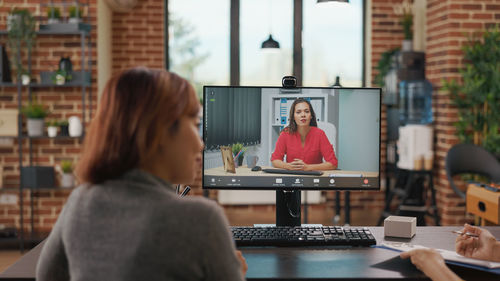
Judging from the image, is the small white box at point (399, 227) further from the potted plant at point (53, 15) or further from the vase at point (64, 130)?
the potted plant at point (53, 15)

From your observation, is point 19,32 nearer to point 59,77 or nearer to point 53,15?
point 53,15

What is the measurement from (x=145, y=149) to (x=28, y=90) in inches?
158

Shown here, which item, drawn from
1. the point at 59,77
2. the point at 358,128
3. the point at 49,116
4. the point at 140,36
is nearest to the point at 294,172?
the point at 358,128

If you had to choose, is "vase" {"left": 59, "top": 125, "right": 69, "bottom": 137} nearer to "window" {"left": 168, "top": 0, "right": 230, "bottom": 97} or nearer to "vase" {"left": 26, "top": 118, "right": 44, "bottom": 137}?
"vase" {"left": 26, "top": 118, "right": 44, "bottom": 137}

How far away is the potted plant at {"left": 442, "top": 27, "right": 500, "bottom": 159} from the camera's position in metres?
4.23

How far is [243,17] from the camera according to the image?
584 centimetres

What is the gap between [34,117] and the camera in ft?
14.5

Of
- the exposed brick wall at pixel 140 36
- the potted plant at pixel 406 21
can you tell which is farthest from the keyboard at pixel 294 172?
the exposed brick wall at pixel 140 36

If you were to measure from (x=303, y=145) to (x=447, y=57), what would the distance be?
3179 millimetres

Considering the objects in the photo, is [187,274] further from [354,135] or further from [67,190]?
[67,190]

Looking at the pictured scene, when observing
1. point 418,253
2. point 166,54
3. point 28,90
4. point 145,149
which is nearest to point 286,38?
point 166,54

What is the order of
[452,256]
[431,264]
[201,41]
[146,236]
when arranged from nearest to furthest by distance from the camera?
[146,236]
[431,264]
[452,256]
[201,41]

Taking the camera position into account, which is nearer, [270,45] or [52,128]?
[52,128]

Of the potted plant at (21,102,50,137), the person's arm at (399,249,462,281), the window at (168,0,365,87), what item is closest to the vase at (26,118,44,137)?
the potted plant at (21,102,50,137)
